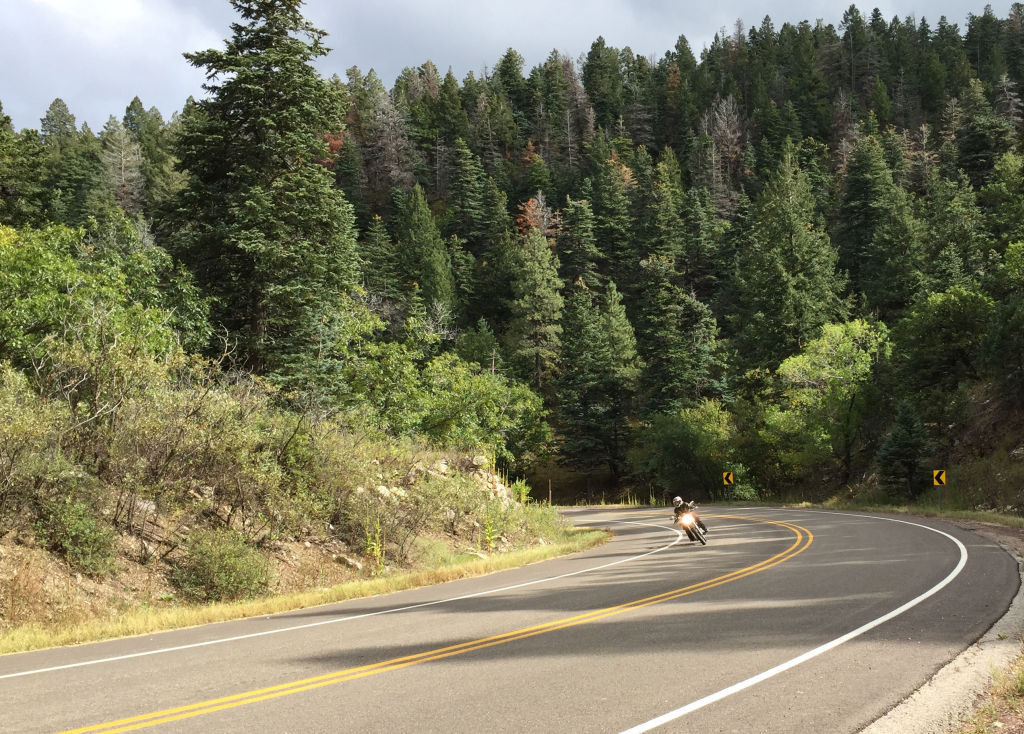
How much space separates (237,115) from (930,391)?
36944mm

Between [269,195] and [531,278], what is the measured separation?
45.5 metres

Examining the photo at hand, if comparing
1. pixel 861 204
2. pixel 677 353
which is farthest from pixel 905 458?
pixel 861 204

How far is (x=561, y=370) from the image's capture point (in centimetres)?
6550

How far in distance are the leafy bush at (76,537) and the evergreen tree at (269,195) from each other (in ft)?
32.3

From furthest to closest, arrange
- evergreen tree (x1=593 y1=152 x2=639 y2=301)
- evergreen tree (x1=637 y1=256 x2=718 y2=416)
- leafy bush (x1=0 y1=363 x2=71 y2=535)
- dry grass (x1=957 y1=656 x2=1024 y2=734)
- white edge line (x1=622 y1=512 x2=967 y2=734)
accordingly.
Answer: evergreen tree (x1=593 y1=152 x2=639 y2=301) → evergreen tree (x1=637 y1=256 x2=718 y2=416) → leafy bush (x1=0 y1=363 x2=71 y2=535) → white edge line (x1=622 y1=512 x2=967 y2=734) → dry grass (x1=957 y1=656 x2=1024 y2=734)

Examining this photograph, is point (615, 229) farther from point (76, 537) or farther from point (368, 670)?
point (368, 670)

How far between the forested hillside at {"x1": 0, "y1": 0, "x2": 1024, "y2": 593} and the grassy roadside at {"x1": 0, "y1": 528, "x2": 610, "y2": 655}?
2.90 meters

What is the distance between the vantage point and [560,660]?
729 cm

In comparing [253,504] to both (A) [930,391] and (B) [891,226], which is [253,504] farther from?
(B) [891,226]

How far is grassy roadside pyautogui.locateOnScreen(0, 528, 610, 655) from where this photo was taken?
1001 centimetres

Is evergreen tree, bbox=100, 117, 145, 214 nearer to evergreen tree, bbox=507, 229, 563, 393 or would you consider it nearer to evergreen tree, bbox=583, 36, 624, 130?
evergreen tree, bbox=507, 229, 563, 393

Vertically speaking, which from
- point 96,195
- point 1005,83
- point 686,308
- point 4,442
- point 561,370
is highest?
point 1005,83

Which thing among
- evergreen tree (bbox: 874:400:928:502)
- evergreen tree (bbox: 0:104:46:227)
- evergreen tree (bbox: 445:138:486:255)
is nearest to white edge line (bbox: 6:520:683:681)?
evergreen tree (bbox: 874:400:928:502)

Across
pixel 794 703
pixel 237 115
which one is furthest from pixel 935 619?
pixel 237 115
